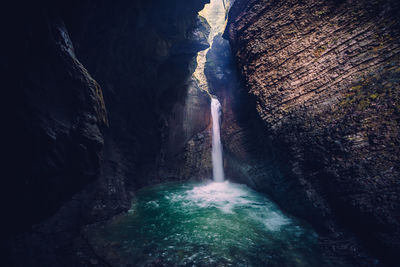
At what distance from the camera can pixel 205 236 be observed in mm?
5125

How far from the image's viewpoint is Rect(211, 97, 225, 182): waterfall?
13.7 metres

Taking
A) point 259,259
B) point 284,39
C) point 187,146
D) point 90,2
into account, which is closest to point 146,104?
point 90,2

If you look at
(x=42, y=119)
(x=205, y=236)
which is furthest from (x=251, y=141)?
(x=42, y=119)

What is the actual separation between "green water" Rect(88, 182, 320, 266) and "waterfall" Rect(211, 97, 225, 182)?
17.0 ft

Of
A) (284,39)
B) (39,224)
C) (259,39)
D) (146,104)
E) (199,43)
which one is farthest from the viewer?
(199,43)

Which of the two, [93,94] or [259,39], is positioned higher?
[259,39]

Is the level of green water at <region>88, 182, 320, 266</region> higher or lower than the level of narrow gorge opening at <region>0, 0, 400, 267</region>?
lower

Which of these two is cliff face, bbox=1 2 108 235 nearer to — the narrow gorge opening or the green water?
the narrow gorge opening

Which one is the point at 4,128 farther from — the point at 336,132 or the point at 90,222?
the point at 336,132

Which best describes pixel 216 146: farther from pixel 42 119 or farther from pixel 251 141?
pixel 42 119

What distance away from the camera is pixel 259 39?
7.07 m

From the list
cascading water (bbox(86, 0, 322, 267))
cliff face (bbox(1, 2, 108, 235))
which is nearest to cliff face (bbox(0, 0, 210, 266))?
cliff face (bbox(1, 2, 108, 235))

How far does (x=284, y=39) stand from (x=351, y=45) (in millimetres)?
→ 2169

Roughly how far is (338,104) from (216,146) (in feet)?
34.4
